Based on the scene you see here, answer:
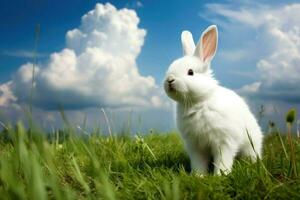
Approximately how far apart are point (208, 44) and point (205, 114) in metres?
1.00

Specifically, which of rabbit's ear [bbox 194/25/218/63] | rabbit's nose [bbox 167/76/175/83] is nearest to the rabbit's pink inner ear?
rabbit's ear [bbox 194/25/218/63]

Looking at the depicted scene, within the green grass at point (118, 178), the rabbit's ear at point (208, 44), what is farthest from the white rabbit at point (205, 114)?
the green grass at point (118, 178)

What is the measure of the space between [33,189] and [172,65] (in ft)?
11.2

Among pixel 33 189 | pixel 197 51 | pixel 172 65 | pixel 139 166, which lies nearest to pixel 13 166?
pixel 33 189

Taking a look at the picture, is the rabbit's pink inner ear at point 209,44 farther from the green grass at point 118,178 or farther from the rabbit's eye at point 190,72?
the green grass at point 118,178

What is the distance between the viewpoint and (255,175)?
14.3 ft

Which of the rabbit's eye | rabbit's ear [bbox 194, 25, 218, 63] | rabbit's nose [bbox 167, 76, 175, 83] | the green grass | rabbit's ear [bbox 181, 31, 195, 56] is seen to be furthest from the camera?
rabbit's ear [bbox 181, 31, 195, 56]

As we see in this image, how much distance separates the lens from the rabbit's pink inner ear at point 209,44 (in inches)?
242

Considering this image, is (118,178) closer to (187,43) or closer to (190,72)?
(190,72)

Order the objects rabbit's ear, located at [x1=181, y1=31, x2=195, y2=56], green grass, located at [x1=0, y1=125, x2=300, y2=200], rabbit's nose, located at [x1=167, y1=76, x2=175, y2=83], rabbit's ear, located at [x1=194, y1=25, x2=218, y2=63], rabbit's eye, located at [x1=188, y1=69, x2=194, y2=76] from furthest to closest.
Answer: rabbit's ear, located at [x1=181, y1=31, x2=195, y2=56], rabbit's ear, located at [x1=194, y1=25, x2=218, y2=63], rabbit's eye, located at [x1=188, y1=69, x2=194, y2=76], rabbit's nose, located at [x1=167, y1=76, x2=175, y2=83], green grass, located at [x1=0, y1=125, x2=300, y2=200]

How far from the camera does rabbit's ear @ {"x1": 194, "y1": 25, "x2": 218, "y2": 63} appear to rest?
607 centimetres

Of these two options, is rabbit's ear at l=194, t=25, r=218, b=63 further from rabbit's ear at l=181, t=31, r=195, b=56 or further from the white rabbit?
rabbit's ear at l=181, t=31, r=195, b=56

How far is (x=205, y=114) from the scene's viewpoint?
5.71 metres

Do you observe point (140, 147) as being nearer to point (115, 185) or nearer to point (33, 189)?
point (115, 185)
